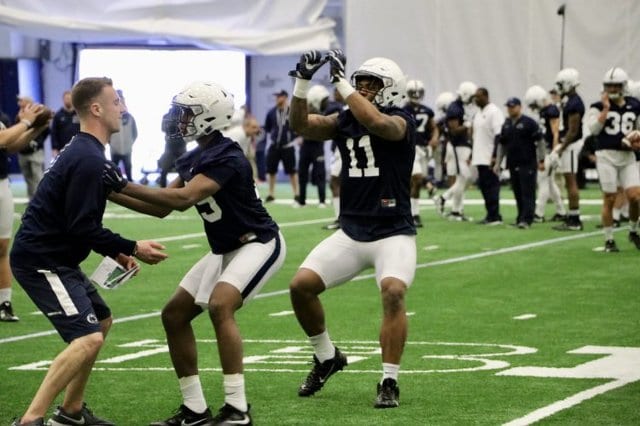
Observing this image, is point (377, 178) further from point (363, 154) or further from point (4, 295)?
point (4, 295)

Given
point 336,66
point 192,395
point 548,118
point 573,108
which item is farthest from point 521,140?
point 192,395

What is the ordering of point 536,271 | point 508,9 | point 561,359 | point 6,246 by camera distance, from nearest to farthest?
point 561,359 < point 6,246 < point 536,271 < point 508,9

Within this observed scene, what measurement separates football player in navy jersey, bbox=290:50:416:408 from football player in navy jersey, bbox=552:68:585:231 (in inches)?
477

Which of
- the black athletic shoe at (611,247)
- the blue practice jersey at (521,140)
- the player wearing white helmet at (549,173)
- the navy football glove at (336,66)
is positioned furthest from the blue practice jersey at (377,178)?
the player wearing white helmet at (549,173)

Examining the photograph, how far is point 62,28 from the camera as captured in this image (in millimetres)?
32969

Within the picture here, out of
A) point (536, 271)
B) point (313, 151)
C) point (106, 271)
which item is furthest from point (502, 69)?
point (106, 271)

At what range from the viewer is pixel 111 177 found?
24.9ft

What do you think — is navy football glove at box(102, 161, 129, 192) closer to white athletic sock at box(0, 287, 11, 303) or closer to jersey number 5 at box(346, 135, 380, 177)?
jersey number 5 at box(346, 135, 380, 177)

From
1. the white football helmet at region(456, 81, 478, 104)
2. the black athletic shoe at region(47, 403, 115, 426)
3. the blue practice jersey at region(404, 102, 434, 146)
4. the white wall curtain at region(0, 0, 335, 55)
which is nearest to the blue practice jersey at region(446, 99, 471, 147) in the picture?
the blue practice jersey at region(404, 102, 434, 146)

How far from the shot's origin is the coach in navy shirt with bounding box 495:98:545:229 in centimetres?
2220

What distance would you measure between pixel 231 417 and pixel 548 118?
51.9ft

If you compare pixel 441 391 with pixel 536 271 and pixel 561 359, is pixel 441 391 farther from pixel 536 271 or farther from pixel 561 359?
pixel 536 271

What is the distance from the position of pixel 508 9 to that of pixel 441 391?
80.0ft

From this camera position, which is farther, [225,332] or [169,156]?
[169,156]
